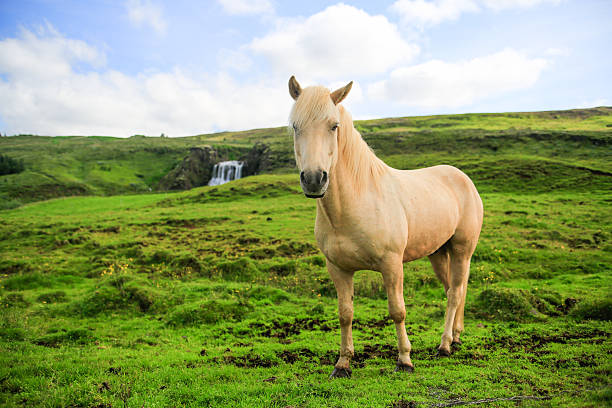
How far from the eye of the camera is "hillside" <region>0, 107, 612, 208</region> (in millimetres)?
35562

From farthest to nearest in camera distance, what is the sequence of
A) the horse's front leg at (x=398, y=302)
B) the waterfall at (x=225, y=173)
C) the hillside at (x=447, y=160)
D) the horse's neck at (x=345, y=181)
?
the waterfall at (x=225, y=173) → the hillside at (x=447, y=160) → the horse's front leg at (x=398, y=302) → the horse's neck at (x=345, y=181)

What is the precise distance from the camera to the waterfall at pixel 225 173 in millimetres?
65750

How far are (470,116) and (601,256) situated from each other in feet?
328

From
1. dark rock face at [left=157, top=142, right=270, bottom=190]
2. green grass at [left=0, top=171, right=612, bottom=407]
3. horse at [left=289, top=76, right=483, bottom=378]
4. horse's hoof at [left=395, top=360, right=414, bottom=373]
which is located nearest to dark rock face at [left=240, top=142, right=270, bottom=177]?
dark rock face at [left=157, top=142, right=270, bottom=190]

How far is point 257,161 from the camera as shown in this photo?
6631cm

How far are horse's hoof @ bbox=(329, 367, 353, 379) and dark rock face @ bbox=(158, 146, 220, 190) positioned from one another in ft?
206

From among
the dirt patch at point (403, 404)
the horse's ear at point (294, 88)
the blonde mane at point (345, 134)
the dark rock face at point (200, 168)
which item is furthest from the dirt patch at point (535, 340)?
the dark rock face at point (200, 168)

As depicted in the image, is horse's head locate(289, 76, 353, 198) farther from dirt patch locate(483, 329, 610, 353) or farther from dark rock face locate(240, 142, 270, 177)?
dark rock face locate(240, 142, 270, 177)

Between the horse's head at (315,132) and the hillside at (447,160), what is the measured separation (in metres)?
34.1

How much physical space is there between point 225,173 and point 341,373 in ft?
210

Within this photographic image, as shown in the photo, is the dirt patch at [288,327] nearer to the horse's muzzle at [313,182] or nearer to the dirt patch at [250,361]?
the dirt patch at [250,361]

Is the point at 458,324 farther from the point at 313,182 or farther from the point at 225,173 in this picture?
the point at 225,173

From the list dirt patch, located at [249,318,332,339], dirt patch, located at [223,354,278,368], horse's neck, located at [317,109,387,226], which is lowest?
dirt patch, located at [249,318,332,339]

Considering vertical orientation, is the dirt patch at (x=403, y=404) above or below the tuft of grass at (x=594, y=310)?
above
